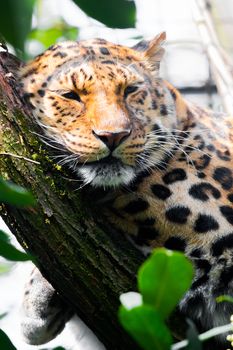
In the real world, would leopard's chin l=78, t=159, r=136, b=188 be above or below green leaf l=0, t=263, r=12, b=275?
above

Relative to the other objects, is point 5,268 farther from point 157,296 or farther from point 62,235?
point 157,296

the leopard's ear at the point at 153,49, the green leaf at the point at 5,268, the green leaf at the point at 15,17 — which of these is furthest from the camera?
the leopard's ear at the point at 153,49

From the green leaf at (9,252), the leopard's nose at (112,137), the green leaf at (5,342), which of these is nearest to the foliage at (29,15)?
the green leaf at (9,252)

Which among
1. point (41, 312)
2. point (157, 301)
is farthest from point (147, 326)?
point (41, 312)

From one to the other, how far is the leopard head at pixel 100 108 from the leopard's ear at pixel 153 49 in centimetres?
11

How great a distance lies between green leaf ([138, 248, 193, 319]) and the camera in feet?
2.85

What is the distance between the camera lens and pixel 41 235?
2.52 meters

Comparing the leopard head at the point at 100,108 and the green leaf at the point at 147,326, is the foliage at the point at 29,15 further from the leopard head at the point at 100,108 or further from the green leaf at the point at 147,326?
the leopard head at the point at 100,108

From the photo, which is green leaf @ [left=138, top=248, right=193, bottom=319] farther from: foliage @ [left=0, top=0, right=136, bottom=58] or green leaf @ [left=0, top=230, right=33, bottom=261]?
foliage @ [left=0, top=0, right=136, bottom=58]

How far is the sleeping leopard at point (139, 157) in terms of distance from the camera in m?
2.97

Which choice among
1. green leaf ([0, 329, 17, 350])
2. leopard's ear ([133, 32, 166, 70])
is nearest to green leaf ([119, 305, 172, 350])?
green leaf ([0, 329, 17, 350])

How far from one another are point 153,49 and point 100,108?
0.90m

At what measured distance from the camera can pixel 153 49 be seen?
3.76 metres

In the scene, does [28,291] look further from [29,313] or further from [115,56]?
[115,56]
